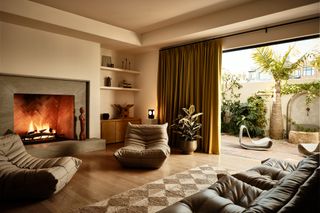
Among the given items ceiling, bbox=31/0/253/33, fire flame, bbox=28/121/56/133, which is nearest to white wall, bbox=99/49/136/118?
fire flame, bbox=28/121/56/133

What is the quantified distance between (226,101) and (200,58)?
3386 millimetres

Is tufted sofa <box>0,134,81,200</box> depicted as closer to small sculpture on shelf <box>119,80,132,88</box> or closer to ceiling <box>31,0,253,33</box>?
ceiling <box>31,0,253,33</box>

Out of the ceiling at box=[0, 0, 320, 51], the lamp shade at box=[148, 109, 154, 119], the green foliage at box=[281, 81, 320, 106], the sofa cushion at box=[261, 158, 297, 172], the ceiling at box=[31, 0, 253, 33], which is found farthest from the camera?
the green foliage at box=[281, 81, 320, 106]

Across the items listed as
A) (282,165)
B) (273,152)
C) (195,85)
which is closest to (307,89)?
(273,152)

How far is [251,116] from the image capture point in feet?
23.0

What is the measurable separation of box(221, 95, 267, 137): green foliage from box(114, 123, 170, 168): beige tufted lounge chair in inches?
157

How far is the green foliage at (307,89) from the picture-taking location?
607cm

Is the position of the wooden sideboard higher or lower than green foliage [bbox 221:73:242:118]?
lower

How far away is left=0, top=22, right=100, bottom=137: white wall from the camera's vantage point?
3.80 meters

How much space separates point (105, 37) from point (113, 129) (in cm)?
224

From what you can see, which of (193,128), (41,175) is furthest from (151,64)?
(41,175)

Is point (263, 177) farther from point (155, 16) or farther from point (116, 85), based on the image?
point (116, 85)

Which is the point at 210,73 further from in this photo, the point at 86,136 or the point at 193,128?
the point at 86,136

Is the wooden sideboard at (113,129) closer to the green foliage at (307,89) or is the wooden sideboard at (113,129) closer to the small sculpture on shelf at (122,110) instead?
the small sculpture on shelf at (122,110)
